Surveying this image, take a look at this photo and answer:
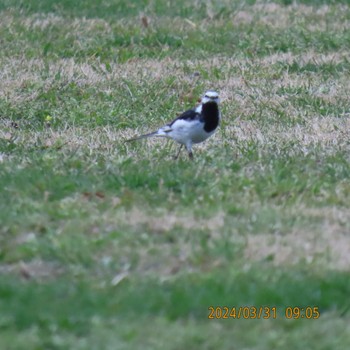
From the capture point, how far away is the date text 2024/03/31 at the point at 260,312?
6.91m

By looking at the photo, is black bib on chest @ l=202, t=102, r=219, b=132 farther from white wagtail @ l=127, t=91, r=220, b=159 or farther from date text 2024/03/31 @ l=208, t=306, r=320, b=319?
date text 2024/03/31 @ l=208, t=306, r=320, b=319

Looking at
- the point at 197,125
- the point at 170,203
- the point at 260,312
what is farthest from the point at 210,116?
the point at 260,312

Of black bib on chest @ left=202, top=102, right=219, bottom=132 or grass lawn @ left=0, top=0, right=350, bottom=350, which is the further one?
black bib on chest @ left=202, top=102, right=219, bottom=132

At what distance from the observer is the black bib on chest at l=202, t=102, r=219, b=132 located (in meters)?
10.8

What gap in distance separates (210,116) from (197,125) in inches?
6.8

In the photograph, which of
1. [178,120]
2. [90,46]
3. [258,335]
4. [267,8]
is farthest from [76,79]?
[258,335]

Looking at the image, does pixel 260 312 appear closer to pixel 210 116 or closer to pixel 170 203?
Answer: pixel 170 203

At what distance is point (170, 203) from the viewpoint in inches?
349

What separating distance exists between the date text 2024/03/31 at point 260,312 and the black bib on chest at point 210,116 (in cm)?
403

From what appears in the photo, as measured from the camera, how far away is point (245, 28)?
60.2 ft

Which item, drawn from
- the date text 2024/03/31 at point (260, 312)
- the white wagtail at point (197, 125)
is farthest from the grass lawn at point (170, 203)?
the white wagtail at point (197, 125)

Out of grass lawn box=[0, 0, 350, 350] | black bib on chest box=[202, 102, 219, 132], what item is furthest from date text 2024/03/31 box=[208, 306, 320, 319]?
black bib on chest box=[202, 102, 219, 132]

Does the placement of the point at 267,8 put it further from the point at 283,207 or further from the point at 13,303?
the point at 13,303

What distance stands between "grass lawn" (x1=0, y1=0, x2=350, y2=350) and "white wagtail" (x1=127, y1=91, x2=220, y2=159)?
0.20 metres
